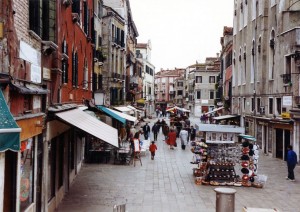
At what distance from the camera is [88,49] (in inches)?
→ 867

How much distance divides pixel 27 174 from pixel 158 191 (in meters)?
6.87

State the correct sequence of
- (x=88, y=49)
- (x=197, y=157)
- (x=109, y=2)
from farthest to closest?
(x=109, y=2) → (x=88, y=49) → (x=197, y=157)

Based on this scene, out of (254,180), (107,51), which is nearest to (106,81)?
(107,51)

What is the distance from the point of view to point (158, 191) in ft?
50.9

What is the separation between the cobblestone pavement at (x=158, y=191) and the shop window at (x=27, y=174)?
3076mm

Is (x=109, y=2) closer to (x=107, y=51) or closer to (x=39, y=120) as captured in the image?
(x=107, y=51)

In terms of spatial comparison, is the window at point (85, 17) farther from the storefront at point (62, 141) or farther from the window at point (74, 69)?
the storefront at point (62, 141)

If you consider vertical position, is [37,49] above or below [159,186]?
above

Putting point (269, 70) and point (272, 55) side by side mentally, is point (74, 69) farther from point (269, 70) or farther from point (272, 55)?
point (269, 70)

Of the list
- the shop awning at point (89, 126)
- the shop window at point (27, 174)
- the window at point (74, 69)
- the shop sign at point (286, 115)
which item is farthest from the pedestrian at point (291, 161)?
the shop window at point (27, 174)

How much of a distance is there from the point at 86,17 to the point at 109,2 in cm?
2316

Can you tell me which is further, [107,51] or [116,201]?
[107,51]

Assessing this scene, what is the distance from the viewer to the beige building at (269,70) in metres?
22.8

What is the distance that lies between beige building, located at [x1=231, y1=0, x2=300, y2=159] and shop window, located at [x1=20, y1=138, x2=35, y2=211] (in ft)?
50.4
